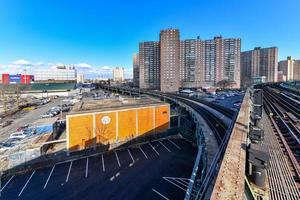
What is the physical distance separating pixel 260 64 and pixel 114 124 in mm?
98545

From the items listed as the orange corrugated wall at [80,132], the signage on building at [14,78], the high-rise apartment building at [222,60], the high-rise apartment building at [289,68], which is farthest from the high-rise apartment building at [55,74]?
the high-rise apartment building at [289,68]

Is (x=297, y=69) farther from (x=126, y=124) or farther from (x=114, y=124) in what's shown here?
(x=114, y=124)

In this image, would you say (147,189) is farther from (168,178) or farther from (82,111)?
(82,111)

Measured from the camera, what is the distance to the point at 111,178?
1231cm

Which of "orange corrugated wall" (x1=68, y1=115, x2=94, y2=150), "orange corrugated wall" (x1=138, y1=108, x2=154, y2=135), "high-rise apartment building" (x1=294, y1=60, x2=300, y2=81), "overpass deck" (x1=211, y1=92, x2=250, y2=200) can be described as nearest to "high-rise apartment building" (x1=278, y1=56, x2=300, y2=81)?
"high-rise apartment building" (x1=294, y1=60, x2=300, y2=81)

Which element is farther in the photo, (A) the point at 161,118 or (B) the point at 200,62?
(B) the point at 200,62

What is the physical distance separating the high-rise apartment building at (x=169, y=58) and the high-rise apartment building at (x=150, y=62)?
9.82 metres

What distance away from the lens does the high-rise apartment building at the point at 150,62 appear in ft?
252

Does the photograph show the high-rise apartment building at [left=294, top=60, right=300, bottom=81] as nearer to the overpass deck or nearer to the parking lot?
the parking lot

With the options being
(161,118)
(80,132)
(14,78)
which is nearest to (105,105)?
(80,132)

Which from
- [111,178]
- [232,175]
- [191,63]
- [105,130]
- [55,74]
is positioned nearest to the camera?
[232,175]

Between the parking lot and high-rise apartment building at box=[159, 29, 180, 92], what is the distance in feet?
172

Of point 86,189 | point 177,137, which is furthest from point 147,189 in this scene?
point 177,137

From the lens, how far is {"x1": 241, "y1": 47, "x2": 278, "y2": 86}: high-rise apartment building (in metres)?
82.8
